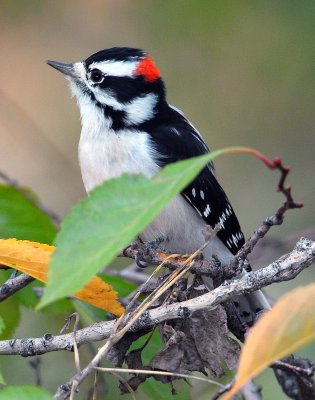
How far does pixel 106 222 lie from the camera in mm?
1661

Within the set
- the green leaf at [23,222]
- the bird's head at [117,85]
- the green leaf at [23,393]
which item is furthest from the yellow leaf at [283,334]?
the bird's head at [117,85]

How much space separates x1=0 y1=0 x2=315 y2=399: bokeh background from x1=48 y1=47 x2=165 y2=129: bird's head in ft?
5.60

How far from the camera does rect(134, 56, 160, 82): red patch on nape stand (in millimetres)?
4086

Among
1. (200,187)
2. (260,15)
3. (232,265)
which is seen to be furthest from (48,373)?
(260,15)

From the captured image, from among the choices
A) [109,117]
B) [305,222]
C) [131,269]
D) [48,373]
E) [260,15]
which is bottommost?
[305,222]

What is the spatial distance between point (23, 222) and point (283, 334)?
5.57 feet

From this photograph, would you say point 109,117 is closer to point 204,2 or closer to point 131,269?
point 131,269

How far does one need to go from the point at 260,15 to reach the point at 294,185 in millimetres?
1351

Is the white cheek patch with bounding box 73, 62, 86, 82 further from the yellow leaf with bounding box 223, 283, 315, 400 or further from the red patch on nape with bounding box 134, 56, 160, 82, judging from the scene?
the yellow leaf with bounding box 223, 283, 315, 400

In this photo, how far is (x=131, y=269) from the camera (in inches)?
166

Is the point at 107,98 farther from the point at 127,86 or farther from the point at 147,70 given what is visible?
the point at 147,70

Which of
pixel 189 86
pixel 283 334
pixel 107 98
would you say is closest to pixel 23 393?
pixel 283 334

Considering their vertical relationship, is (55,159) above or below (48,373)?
above

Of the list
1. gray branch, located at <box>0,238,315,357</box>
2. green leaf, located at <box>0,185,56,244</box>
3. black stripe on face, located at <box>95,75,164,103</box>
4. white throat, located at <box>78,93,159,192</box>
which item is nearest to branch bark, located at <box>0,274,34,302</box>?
gray branch, located at <box>0,238,315,357</box>
